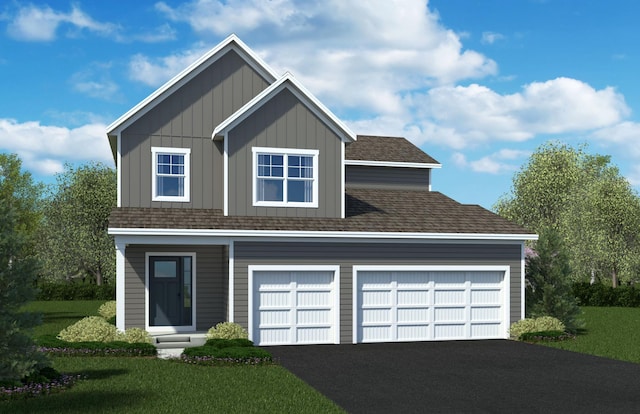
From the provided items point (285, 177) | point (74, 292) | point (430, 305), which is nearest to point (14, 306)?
point (285, 177)

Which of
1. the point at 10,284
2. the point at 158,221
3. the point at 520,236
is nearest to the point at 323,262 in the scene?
the point at 158,221

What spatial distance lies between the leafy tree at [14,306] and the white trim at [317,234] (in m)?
6.12

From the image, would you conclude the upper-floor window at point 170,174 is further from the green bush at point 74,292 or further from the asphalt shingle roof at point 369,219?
the green bush at point 74,292

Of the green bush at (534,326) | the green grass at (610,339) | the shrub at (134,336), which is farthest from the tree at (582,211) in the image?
the shrub at (134,336)

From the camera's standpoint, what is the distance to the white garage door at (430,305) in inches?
840

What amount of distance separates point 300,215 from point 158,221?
423 cm

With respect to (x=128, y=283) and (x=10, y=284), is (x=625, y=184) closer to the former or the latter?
(x=128, y=283)

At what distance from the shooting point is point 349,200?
80.7ft

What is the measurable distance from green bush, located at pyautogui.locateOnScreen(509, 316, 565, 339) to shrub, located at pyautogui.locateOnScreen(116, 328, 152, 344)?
1088 cm

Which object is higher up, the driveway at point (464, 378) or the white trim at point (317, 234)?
the white trim at point (317, 234)

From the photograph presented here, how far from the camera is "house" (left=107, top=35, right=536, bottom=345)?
2048cm

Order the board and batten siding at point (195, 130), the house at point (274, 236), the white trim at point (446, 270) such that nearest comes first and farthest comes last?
the house at point (274, 236), the white trim at point (446, 270), the board and batten siding at point (195, 130)

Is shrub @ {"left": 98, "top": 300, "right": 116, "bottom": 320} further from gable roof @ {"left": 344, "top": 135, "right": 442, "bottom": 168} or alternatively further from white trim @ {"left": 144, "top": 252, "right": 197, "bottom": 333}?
gable roof @ {"left": 344, "top": 135, "right": 442, "bottom": 168}

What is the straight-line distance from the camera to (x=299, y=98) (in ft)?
71.9
